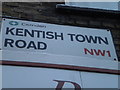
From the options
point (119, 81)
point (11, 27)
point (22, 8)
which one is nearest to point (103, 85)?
point (119, 81)

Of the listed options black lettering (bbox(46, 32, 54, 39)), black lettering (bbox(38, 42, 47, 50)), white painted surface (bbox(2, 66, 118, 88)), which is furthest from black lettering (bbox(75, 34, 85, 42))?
white painted surface (bbox(2, 66, 118, 88))

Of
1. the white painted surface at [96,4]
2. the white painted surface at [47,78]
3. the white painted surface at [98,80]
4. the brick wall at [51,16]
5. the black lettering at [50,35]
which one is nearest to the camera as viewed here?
the white painted surface at [47,78]

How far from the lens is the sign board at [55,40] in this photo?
3488 mm

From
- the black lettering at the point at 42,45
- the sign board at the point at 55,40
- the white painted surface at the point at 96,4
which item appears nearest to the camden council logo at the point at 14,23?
the sign board at the point at 55,40

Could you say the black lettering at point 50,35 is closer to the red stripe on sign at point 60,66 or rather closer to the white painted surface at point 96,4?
the red stripe on sign at point 60,66

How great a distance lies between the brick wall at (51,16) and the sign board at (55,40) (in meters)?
0.23

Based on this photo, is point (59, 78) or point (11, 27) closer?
point (59, 78)

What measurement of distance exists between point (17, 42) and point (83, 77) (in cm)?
92

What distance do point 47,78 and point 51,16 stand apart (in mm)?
1329

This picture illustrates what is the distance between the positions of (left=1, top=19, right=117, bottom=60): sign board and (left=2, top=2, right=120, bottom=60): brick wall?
226 mm

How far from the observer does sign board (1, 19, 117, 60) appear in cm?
349

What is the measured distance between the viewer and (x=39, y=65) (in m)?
3.27

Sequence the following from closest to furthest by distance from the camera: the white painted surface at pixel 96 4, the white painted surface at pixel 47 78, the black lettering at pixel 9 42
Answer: the white painted surface at pixel 47 78
the black lettering at pixel 9 42
the white painted surface at pixel 96 4

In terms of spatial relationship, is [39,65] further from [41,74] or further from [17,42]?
[17,42]
